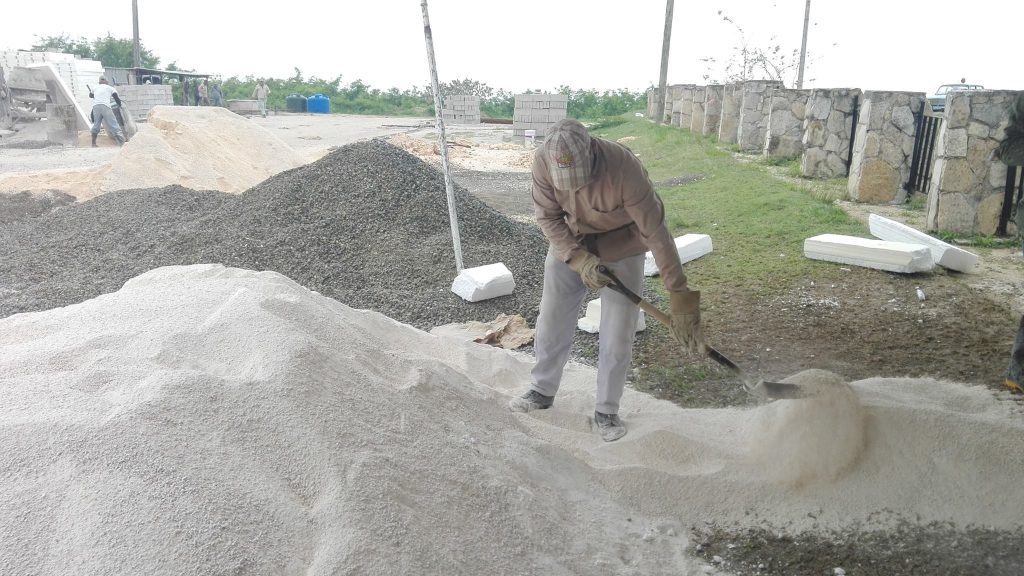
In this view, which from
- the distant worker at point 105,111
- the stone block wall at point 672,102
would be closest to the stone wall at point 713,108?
the stone block wall at point 672,102

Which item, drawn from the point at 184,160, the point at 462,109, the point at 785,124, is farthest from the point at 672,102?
the point at 184,160

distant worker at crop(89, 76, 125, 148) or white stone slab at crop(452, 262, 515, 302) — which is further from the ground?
distant worker at crop(89, 76, 125, 148)

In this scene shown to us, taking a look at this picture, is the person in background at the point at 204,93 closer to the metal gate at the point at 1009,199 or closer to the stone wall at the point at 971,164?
the stone wall at the point at 971,164

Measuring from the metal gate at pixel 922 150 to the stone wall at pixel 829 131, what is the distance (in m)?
1.39

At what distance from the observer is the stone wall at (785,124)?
10.3 meters

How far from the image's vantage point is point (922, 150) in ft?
23.9

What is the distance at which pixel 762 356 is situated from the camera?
373cm

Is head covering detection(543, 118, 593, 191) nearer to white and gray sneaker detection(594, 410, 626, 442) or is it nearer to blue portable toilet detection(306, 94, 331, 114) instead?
white and gray sneaker detection(594, 410, 626, 442)

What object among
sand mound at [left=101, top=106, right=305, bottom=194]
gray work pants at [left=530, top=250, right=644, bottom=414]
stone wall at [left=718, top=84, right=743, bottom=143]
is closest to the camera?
gray work pants at [left=530, top=250, right=644, bottom=414]

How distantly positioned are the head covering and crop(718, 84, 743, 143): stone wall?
11.8 meters

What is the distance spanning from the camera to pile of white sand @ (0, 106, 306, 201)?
26.8 feet

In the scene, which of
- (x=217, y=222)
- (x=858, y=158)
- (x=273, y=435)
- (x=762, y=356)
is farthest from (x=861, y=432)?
(x=858, y=158)

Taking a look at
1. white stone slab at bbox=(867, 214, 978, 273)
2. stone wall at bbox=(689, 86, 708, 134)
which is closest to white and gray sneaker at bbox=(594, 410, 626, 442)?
white stone slab at bbox=(867, 214, 978, 273)

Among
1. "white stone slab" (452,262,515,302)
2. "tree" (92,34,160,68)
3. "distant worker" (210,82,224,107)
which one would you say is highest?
"tree" (92,34,160,68)
